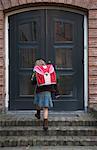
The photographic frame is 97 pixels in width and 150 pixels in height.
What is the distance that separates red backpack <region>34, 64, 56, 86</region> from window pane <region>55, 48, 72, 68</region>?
6.21 feet

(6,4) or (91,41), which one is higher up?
(6,4)

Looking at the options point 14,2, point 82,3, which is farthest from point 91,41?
point 14,2

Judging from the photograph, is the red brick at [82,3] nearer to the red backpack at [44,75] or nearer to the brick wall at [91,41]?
the brick wall at [91,41]

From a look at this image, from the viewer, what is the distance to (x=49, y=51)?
33.3 ft

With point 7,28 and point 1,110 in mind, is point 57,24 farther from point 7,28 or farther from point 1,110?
point 1,110

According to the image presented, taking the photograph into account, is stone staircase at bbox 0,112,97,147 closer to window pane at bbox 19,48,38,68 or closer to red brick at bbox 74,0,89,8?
window pane at bbox 19,48,38,68

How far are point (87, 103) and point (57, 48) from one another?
5.74ft

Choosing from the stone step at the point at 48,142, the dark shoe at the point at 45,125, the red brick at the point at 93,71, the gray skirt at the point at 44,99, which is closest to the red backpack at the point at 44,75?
the gray skirt at the point at 44,99

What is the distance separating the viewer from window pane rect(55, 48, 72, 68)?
10203mm

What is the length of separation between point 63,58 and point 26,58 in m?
1.04

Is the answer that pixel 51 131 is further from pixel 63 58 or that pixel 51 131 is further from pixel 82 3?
pixel 82 3

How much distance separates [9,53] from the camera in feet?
33.5

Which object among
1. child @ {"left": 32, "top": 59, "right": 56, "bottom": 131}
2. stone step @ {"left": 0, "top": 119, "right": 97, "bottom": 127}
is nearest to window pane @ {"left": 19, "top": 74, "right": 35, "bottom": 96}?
stone step @ {"left": 0, "top": 119, "right": 97, "bottom": 127}

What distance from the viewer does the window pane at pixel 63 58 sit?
10.2 m
